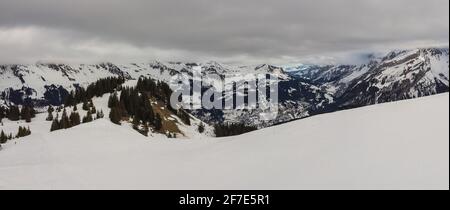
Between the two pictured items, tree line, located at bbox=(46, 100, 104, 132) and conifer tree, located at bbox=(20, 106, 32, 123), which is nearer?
tree line, located at bbox=(46, 100, 104, 132)

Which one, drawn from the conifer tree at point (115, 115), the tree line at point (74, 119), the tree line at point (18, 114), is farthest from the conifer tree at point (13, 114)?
the conifer tree at point (115, 115)

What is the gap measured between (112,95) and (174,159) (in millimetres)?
145876

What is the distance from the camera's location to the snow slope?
50.0 ft

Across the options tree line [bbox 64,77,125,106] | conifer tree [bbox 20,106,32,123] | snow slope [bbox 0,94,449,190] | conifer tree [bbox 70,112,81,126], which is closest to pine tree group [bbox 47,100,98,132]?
conifer tree [bbox 70,112,81,126]

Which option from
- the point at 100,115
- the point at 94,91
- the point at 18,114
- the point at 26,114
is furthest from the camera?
the point at 94,91

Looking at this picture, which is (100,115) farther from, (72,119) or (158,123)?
(158,123)

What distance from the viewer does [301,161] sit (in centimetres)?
1844

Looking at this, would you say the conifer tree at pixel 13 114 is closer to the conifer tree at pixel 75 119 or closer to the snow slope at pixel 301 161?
the conifer tree at pixel 75 119

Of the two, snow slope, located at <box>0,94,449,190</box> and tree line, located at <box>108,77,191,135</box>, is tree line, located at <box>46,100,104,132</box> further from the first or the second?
snow slope, located at <box>0,94,449,190</box>

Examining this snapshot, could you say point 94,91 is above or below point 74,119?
above

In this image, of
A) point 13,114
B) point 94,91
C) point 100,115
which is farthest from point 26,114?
point 100,115

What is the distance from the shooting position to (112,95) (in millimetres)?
165250
